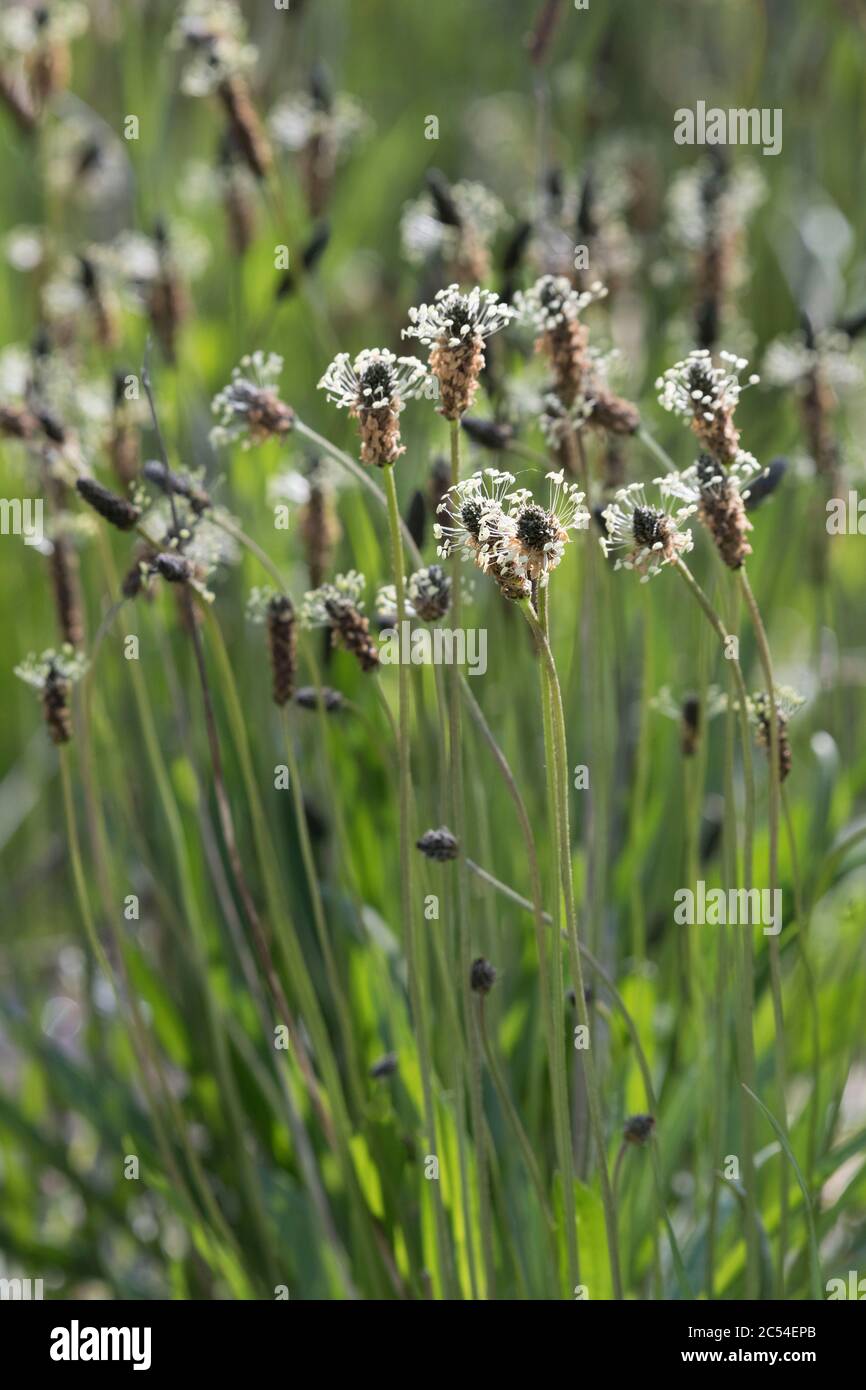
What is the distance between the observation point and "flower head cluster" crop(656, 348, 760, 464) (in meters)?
0.70

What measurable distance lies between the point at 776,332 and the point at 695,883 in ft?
5.10

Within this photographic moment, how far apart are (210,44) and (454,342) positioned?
0.59 metres

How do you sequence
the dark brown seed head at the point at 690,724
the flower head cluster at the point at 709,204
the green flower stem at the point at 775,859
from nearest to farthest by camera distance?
the green flower stem at the point at 775,859
the dark brown seed head at the point at 690,724
the flower head cluster at the point at 709,204

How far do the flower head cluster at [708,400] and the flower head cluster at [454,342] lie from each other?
0.09 metres

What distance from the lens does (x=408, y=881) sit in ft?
2.59

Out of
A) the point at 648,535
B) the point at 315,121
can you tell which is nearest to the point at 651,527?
the point at 648,535

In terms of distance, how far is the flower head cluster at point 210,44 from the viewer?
113 centimetres

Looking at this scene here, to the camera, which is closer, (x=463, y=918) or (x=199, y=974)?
(x=463, y=918)

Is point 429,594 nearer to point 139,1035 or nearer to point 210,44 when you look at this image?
point 139,1035

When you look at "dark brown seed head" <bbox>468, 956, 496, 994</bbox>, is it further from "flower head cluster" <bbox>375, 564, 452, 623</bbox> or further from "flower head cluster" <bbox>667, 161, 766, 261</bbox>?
"flower head cluster" <bbox>667, 161, 766, 261</bbox>

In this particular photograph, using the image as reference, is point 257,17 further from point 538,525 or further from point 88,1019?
point 538,525

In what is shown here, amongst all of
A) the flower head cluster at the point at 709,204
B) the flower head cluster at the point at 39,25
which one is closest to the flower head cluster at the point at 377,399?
the flower head cluster at the point at 709,204

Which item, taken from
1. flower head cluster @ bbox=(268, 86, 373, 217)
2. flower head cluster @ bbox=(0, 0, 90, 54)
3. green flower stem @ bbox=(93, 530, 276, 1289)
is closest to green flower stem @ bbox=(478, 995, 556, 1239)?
green flower stem @ bbox=(93, 530, 276, 1289)

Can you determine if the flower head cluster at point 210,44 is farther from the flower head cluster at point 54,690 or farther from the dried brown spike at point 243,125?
the flower head cluster at point 54,690
